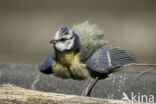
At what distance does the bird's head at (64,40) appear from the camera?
93cm

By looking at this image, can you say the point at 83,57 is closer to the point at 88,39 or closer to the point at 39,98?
the point at 88,39

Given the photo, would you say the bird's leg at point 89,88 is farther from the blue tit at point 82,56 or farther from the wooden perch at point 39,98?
the wooden perch at point 39,98

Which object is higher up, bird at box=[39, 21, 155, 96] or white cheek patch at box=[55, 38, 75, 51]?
white cheek patch at box=[55, 38, 75, 51]

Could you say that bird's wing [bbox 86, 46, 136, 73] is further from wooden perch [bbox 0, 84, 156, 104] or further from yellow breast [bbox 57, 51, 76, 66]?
wooden perch [bbox 0, 84, 156, 104]

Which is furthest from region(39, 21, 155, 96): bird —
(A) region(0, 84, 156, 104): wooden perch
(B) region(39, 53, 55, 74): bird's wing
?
(A) region(0, 84, 156, 104): wooden perch

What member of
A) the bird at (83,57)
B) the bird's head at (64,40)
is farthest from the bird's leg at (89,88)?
the bird's head at (64,40)

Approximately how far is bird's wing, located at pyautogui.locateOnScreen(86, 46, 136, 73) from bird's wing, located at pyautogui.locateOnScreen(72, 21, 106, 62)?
0.6 inches

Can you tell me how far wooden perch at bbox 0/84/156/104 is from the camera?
80 centimetres

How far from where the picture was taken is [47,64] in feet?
3.34

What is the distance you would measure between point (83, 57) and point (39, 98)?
0.21 meters

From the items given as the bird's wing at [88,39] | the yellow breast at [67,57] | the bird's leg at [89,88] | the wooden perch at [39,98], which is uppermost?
the bird's wing at [88,39]

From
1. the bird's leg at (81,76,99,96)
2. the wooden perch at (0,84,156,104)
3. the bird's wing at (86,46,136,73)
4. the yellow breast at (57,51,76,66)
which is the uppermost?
the yellow breast at (57,51,76,66)

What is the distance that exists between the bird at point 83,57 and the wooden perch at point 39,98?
0.53 ft

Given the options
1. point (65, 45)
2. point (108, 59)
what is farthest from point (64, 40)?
point (108, 59)
